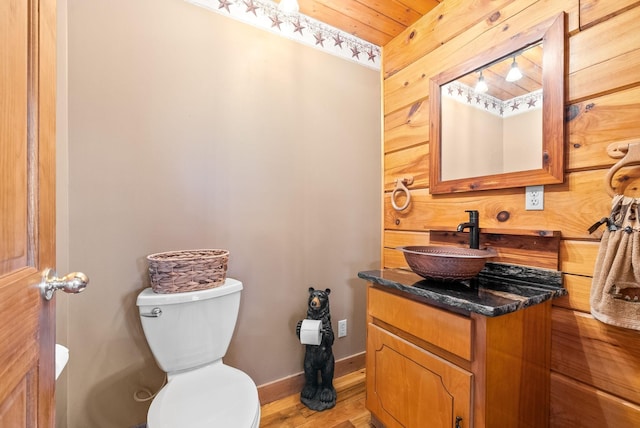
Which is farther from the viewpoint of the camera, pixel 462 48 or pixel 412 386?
pixel 462 48

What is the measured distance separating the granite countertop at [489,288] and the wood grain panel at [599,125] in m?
0.44

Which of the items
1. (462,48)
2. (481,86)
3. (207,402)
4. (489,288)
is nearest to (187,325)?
(207,402)

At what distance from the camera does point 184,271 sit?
122cm

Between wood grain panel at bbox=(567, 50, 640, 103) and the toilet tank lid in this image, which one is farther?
the toilet tank lid

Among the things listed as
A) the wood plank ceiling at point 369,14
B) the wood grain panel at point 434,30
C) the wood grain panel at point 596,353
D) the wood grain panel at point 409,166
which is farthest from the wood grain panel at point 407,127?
the wood grain panel at point 596,353

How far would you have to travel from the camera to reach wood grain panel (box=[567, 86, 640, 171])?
925 mm

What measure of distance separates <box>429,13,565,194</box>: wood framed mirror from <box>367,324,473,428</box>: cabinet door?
82cm

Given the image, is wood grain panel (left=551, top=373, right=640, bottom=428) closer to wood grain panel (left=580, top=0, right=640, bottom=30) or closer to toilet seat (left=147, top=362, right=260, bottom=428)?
toilet seat (left=147, top=362, right=260, bottom=428)

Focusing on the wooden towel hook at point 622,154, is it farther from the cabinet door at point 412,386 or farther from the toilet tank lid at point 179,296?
the toilet tank lid at point 179,296

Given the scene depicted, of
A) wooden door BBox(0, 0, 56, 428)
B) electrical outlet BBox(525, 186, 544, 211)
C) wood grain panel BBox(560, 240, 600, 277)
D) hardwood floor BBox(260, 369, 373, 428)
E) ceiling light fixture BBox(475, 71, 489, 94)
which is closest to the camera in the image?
wooden door BBox(0, 0, 56, 428)

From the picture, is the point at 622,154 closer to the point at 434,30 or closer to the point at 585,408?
the point at 585,408

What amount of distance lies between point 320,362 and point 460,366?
0.87 m

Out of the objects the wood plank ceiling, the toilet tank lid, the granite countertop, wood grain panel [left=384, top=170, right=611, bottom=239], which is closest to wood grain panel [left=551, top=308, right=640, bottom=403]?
the granite countertop

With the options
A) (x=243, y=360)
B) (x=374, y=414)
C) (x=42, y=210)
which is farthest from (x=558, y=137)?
(x=243, y=360)
